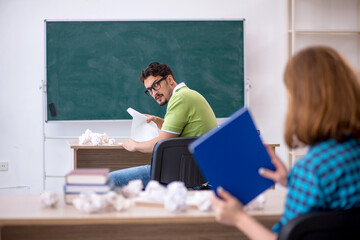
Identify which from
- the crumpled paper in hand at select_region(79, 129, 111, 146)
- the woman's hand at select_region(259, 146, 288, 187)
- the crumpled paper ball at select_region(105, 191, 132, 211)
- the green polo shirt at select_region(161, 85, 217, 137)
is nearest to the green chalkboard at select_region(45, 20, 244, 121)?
the crumpled paper in hand at select_region(79, 129, 111, 146)

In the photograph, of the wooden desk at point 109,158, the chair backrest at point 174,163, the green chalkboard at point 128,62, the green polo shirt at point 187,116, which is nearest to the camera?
the chair backrest at point 174,163

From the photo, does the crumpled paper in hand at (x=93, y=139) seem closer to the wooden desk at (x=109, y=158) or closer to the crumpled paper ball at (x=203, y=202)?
the wooden desk at (x=109, y=158)

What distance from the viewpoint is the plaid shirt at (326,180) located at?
0.96 meters

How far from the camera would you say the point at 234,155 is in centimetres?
116

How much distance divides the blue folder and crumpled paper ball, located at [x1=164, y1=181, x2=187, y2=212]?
5.0 inches

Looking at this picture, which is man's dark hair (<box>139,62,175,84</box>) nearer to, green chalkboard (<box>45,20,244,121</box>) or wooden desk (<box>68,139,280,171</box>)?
wooden desk (<box>68,139,280,171</box>)

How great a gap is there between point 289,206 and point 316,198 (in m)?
0.08

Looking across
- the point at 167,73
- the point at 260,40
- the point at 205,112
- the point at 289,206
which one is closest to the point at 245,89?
the point at 260,40

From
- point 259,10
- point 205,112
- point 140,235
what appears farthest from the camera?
point 259,10

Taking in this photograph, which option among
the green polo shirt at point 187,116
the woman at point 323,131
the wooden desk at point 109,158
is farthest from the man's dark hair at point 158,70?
the woman at point 323,131

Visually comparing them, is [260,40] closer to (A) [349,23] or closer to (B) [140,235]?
(A) [349,23]

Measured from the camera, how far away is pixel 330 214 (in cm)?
96

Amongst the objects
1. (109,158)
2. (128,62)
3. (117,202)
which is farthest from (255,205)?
(128,62)

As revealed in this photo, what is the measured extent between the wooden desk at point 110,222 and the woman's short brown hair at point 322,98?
0.36 m
